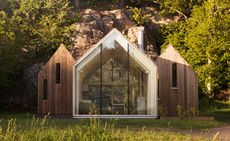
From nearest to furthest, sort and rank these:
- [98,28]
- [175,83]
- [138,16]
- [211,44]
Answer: [175,83] → [211,44] → [98,28] → [138,16]

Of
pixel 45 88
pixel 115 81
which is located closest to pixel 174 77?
pixel 115 81

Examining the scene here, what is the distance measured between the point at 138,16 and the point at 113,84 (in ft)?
49.6

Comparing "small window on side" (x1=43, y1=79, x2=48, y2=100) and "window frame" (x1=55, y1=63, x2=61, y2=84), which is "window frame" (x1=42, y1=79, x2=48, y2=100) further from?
"window frame" (x1=55, y1=63, x2=61, y2=84)

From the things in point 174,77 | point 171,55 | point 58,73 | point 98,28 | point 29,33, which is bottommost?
point 174,77

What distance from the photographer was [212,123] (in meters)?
20.6

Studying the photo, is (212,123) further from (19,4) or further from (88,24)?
(19,4)

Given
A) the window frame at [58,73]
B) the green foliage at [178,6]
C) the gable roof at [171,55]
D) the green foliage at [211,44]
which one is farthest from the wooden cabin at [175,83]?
the green foliage at [178,6]

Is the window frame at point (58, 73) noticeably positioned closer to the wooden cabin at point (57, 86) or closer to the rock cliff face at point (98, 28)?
the wooden cabin at point (57, 86)

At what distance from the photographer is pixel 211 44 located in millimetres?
31203

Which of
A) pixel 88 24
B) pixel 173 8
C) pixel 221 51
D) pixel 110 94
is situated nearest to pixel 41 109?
pixel 110 94

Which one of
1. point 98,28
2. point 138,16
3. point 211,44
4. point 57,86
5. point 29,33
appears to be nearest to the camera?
point 57,86

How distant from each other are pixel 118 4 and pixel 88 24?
25.3ft

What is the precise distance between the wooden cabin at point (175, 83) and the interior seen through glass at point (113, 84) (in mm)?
2489

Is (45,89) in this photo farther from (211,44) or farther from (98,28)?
(211,44)
